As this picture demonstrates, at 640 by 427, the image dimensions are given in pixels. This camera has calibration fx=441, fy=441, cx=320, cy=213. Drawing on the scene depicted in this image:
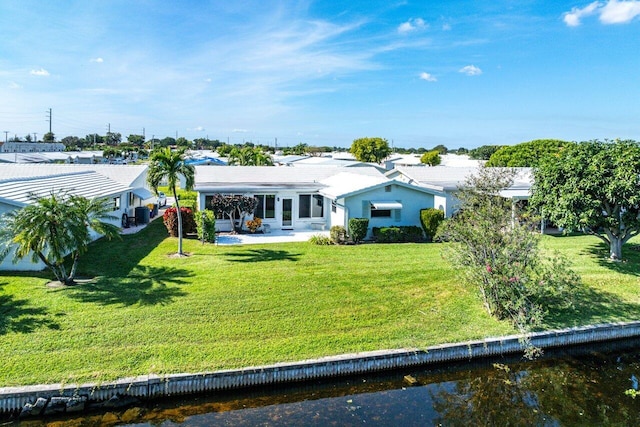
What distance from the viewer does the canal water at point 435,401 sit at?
28.8ft

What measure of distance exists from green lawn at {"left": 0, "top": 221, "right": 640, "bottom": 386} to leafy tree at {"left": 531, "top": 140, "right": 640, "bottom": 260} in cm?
182

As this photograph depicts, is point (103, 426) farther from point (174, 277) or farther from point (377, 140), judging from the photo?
point (377, 140)

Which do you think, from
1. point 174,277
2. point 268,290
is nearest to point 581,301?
point 268,290

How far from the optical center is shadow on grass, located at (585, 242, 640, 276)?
1733 centimetres

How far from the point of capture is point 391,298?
1375 centimetres

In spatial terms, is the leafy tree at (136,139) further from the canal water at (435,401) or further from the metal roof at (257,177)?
the canal water at (435,401)

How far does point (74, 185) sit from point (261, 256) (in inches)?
435

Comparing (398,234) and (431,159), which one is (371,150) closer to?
(431,159)

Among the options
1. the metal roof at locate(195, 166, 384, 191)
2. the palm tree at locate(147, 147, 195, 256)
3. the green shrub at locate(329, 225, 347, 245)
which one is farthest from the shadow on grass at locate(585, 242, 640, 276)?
the palm tree at locate(147, 147, 195, 256)

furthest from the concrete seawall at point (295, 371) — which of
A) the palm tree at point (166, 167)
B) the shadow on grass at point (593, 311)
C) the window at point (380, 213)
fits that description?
the window at point (380, 213)

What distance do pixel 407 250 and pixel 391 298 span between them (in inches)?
250

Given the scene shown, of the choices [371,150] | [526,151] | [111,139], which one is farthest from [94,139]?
[526,151]

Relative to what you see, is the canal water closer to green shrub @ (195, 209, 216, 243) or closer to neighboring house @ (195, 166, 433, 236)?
green shrub @ (195, 209, 216, 243)

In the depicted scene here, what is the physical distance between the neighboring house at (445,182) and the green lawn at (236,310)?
566cm
